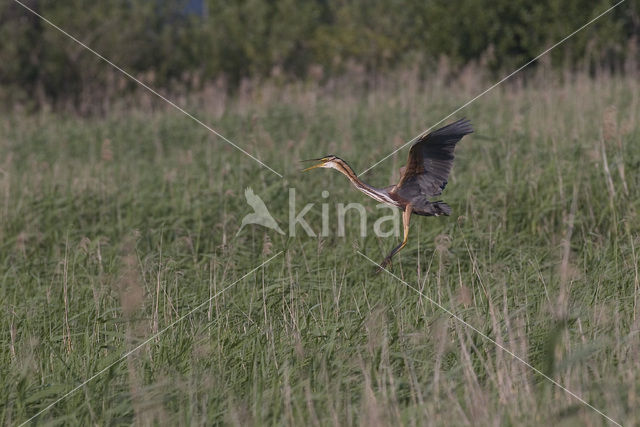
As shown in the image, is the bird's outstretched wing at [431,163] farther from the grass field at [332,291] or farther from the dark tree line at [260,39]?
the dark tree line at [260,39]

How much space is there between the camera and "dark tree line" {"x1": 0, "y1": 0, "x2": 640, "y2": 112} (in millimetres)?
15086

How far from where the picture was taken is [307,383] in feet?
10.3

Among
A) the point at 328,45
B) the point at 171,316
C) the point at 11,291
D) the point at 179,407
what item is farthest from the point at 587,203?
the point at 328,45

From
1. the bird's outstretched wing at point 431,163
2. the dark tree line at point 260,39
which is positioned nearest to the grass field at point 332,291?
the bird's outstretched wing at point 431,163

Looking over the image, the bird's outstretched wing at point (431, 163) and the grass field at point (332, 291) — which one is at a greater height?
the bird's outstretched wing at point (431, 163)

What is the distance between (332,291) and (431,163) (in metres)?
1.16

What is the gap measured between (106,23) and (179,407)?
15.0 m

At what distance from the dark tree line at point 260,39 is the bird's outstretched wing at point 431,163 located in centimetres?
888

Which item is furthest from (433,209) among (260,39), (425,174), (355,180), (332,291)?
(260,39)

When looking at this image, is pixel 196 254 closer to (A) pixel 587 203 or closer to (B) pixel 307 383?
(B) pixel 307 383

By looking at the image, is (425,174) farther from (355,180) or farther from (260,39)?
(260,39)

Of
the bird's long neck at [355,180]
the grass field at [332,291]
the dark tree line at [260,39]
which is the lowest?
the grass field at [332,291]

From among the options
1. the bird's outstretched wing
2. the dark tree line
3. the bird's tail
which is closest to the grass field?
the bird's tail

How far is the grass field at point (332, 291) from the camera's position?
3148 millimetres
